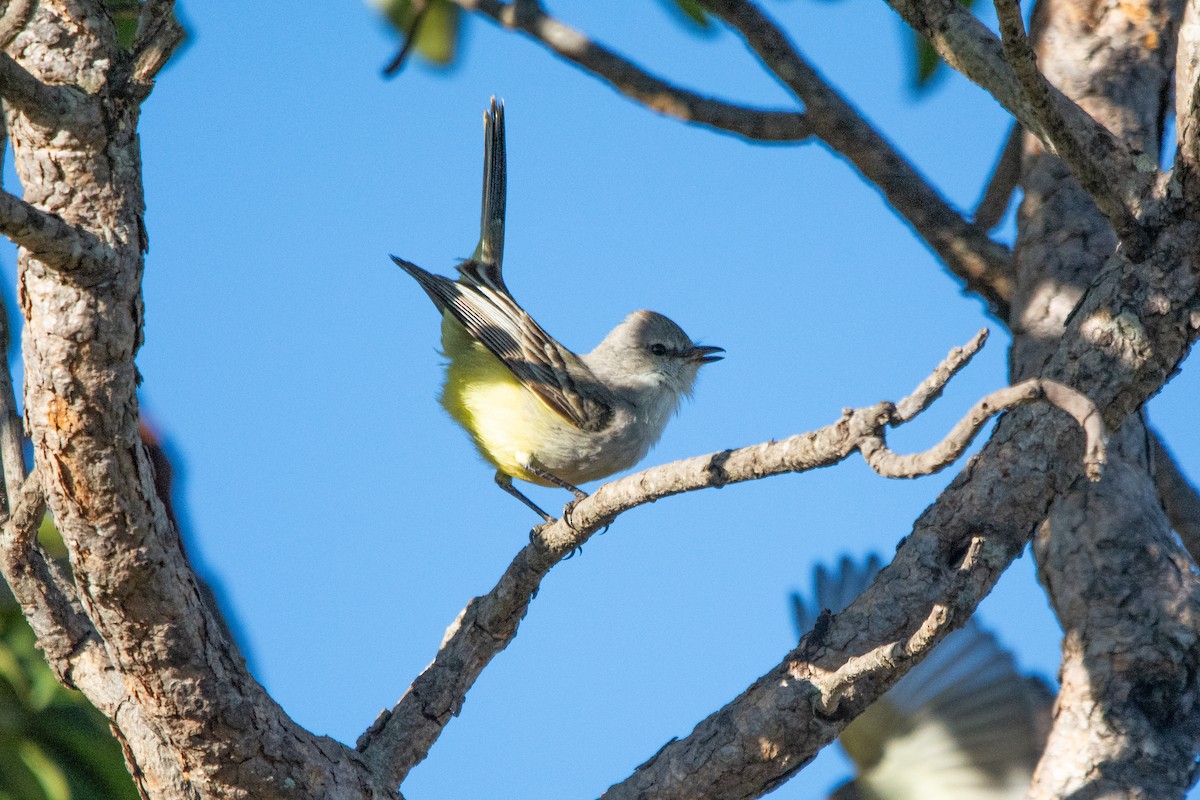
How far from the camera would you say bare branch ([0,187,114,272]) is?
2.71 meters

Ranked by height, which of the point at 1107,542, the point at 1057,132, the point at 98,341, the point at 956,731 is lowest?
the point at 956,731

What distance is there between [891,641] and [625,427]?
294 cm

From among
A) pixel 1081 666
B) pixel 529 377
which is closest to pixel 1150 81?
pixel 1081 666

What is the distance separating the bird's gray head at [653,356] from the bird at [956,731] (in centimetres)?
240

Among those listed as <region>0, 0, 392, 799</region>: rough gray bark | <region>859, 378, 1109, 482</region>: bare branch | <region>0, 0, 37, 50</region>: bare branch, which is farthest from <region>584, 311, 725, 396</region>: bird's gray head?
<region>0, 0, 37, 50</region>: bare branch

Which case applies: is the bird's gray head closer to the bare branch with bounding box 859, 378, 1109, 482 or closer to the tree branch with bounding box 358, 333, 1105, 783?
the tree branch with bounding box 358, 333, 1105, 783

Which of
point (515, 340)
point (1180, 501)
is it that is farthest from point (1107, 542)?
point (515, 340)

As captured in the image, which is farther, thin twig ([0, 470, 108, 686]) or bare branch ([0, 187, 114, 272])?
thin twig ([0, 470, 108, 686])

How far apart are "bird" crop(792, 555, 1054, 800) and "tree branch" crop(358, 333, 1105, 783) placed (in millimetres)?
2112

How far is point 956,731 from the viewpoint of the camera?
5.95m

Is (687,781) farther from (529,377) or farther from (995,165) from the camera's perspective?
(995,165)

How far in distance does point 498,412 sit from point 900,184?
108 inches

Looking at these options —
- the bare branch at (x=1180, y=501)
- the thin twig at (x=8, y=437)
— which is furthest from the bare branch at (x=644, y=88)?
the thin twig at (x=8, y=437)

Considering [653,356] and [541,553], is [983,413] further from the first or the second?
[653,356]
